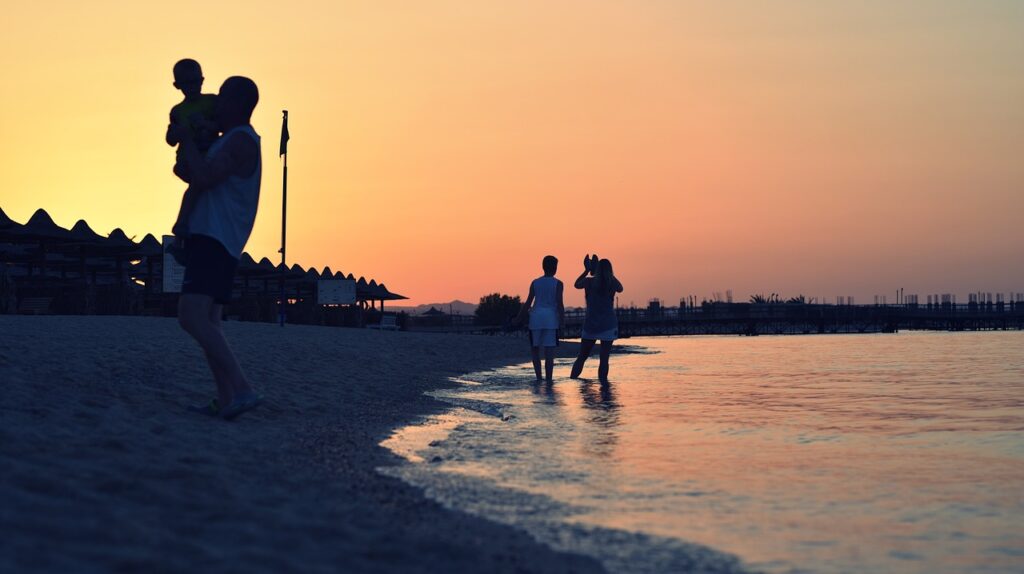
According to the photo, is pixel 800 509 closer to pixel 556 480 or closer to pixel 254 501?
pixel 556 480

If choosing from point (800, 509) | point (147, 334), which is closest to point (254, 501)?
point (800, 509)

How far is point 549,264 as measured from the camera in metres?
13.5

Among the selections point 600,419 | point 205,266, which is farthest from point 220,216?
point 600,419

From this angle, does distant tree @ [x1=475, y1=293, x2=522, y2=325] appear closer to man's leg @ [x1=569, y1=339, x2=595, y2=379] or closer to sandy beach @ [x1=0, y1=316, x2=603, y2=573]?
man's leg @ [x1=569, y1=339, x2=595, y2=379]

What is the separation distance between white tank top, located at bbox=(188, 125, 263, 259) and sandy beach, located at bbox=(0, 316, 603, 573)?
117cm

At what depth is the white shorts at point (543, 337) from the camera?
13.3 meters

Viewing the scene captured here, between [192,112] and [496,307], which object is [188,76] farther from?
[496,307]

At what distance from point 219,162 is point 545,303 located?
8.05 metres

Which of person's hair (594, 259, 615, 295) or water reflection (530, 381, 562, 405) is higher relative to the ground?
person's hair (594, 259, 615, 295)

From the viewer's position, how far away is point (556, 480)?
490 centimetres

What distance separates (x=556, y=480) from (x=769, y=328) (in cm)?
8551

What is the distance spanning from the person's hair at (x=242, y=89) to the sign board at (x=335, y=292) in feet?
111

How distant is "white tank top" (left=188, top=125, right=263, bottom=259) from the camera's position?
5754mm

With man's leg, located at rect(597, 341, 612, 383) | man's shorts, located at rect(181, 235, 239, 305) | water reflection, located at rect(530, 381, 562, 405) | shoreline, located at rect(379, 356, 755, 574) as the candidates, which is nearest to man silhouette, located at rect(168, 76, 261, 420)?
man's shorts, located at rect(181, 235, 239, 305)
